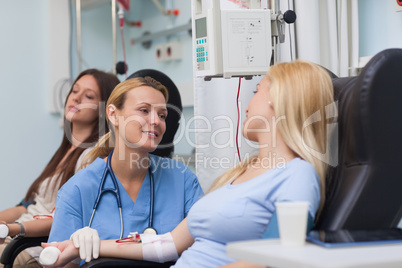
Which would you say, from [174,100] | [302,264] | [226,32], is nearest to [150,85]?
[174,100]

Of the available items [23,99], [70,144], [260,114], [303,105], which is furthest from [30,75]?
[303,105]

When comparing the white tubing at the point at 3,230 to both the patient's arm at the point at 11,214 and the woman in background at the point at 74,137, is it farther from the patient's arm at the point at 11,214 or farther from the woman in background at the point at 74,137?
the patient's arm at the point at 11,214

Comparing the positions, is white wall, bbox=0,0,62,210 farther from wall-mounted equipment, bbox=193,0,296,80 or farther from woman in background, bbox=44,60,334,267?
woman in background, bbox=44,60,334,267

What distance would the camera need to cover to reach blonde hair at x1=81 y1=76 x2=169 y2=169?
1.78 meters

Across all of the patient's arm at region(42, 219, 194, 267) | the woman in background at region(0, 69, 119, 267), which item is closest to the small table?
the patient's arm at region(42, 219, 194, 267)

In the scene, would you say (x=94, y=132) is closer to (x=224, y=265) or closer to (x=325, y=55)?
(x=325, y=55)

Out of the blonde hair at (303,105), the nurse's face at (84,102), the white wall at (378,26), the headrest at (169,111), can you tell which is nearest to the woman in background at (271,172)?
the blonde hair at (303,105)

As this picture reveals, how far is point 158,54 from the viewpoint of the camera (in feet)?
11.5

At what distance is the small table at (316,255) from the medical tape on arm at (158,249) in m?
0.53

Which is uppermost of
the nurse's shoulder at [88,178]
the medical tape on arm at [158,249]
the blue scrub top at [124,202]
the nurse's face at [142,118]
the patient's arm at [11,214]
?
the nurse's face at [142,118]

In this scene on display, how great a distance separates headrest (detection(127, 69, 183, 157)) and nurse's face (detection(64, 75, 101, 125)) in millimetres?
518

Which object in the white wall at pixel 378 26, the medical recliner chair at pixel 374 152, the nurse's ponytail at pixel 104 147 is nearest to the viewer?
the medical recliner chair at pixel 374 152

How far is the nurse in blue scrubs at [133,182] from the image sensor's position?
1653mm

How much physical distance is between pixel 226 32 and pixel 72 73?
215 centimetres
